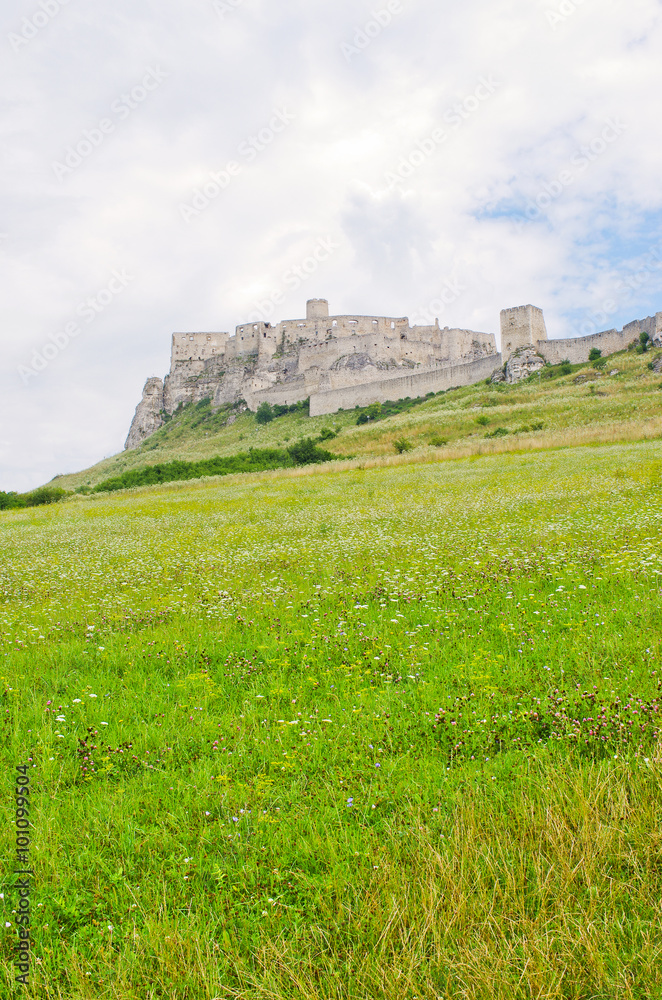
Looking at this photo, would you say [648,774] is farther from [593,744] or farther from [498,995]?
[498,995]

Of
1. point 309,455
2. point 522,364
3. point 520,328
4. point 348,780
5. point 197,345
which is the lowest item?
point 348,780

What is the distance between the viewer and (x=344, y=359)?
85562 millimetres

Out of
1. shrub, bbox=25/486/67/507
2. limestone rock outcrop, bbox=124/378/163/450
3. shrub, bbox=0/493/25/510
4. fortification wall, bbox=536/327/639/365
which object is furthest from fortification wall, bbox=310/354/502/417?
shrub, bbox=0/493/25/510

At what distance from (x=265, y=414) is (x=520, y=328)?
131 ft

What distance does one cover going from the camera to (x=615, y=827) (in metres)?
2.67

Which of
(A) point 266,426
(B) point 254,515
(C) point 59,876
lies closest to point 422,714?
(C) point 59,876

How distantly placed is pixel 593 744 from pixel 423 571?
4404 millimetres

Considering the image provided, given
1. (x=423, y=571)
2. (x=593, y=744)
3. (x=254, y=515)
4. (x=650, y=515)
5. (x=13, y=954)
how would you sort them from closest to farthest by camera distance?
1. (x=13, y=954)
2. (x=593, y=744)
3. (x=423, y=571)
4. (x=650, y=515)
5. (x=254, y=515)

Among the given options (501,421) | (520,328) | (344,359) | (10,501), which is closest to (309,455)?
(501,421)

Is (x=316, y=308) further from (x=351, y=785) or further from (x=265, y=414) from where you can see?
(x=351, y=785)

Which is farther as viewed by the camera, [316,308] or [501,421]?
[316,308]

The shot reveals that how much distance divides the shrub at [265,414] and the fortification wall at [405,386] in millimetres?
8522

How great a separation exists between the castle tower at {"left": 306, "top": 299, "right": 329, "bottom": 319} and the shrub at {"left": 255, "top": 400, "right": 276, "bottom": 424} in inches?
992

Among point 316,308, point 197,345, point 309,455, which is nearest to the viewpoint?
point 309,455
